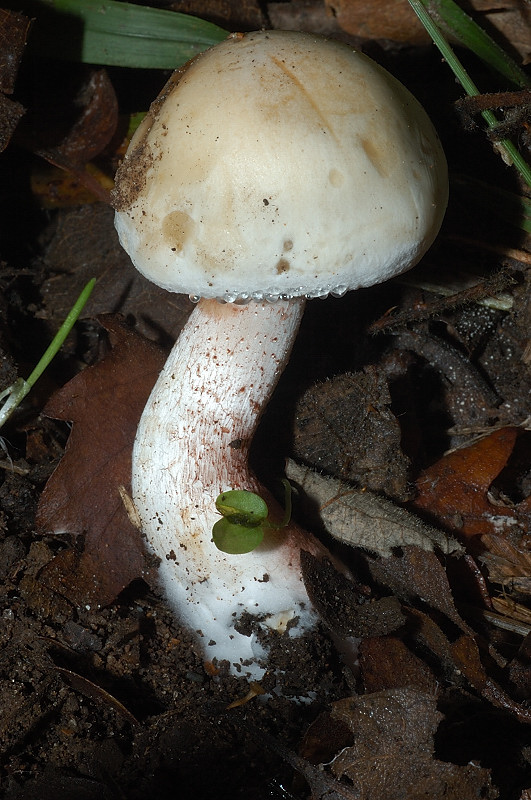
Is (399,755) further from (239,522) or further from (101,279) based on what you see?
(101,279)

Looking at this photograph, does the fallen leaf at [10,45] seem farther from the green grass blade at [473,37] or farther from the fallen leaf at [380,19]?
the green grass blade at [473,37]

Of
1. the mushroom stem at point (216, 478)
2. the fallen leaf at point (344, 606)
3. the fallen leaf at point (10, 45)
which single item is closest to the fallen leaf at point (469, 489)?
the fallen leaf at point (344, 606)

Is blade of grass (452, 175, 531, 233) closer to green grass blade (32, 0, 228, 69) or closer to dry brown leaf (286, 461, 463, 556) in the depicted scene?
green grass blade (32, 0, 228, 69)

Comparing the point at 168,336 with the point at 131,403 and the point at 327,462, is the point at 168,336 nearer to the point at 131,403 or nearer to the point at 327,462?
the point at 131,403

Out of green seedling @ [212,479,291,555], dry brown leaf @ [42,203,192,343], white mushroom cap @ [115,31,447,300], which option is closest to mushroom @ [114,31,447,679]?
white mushroom cap @ [115,31,447,300]

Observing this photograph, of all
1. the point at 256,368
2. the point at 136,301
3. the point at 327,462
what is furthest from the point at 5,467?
the point at 327,462

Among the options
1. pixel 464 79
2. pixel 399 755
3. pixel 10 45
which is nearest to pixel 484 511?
pixel 399 755
